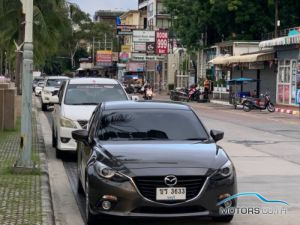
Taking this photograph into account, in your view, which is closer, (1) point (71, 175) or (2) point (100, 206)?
(2) point (100, 206)

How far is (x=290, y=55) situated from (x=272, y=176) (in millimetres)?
29885

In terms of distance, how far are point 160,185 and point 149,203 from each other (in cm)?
23

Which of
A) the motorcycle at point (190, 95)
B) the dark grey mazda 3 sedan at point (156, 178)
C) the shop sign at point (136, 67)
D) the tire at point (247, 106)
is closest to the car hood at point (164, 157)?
the dark grey mazda 3 sedan at point (156, 178)

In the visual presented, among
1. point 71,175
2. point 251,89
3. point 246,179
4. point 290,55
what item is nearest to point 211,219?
point 246,179

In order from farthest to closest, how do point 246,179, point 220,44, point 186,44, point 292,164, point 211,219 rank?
1. point 186,44
2. point 220,44
3. point 292,164
4. point 246,179
5. point 211,219

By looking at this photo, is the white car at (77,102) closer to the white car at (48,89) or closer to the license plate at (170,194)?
A: the license plate at (170,194)

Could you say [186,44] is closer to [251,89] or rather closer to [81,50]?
[251,89]

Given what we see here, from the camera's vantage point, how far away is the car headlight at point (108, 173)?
690 cm

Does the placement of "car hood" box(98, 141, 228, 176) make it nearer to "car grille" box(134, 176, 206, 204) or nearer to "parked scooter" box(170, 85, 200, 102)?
"car grille" box(134, 176, 206, 204)

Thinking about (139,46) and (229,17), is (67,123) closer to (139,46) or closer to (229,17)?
(229,17)

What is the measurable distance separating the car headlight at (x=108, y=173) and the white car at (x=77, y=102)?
6.17m

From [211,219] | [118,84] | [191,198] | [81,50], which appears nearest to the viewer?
[191,198]

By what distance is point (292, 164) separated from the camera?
13398 mm

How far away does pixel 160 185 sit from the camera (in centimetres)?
681
